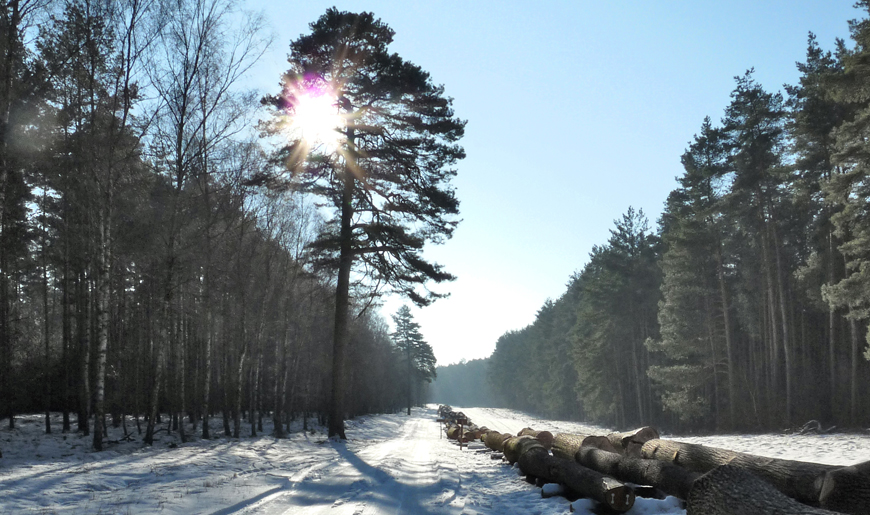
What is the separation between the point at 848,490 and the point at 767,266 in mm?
24472

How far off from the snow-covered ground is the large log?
1.11 m

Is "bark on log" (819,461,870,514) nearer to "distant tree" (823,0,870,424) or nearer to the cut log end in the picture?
the cut log end

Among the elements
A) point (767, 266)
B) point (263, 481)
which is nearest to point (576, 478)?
point (263, 481)

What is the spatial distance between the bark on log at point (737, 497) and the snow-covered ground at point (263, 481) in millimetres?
1704

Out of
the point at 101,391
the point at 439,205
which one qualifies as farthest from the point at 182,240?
the point at 439,205

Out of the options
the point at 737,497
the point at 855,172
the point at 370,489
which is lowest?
the point at 370,489

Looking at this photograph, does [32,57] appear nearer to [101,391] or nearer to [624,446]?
[101,391]

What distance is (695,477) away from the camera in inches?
280

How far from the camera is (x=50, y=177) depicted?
15.7m

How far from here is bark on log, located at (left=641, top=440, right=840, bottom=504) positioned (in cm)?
600

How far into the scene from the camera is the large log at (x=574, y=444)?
10344 millimetres

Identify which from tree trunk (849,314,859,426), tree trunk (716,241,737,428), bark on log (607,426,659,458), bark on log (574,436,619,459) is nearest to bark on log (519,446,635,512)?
bark on log (574,436,619,459)

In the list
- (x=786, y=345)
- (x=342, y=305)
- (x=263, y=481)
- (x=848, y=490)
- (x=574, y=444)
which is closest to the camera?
(x=848, y=490)

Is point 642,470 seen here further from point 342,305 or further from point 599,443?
point 342,305
